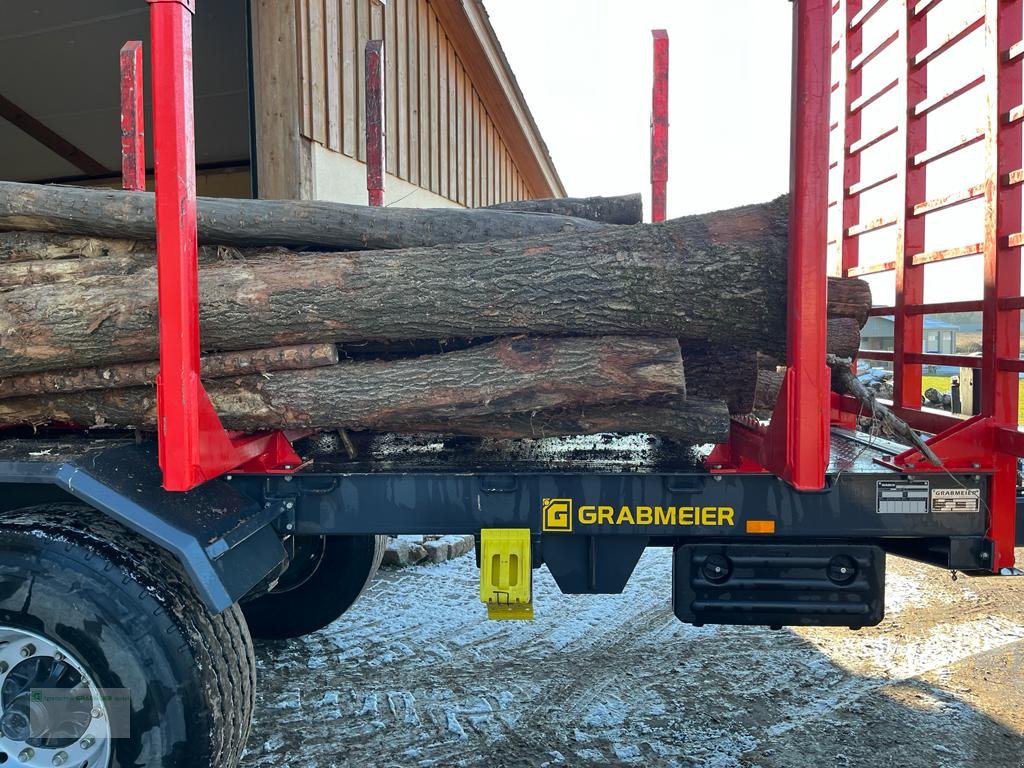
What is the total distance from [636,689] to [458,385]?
76.9 inches

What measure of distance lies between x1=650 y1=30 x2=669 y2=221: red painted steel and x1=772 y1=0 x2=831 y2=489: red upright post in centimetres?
126

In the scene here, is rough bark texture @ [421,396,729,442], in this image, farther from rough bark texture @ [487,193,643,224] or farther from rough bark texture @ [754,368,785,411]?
rough bark texture @ [487,193,643,224]

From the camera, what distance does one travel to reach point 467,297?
275 cm

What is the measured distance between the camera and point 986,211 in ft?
9.34

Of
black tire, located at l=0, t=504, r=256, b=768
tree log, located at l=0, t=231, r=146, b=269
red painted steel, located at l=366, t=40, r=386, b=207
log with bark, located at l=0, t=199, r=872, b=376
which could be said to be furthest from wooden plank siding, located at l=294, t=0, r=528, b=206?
black tire, located at l=0, t=504, r=256, b=768

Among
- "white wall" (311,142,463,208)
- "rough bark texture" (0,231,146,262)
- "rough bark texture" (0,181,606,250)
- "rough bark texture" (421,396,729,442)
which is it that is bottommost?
"rough bark texture" (421,396,729,442)

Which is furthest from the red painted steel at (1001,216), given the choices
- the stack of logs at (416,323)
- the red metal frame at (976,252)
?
the stack of logs at (416,323)

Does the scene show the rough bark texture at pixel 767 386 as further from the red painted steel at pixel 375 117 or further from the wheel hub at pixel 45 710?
the red painted steel at pixel 375 117

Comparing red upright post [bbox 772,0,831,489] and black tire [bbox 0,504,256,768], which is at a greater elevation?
red upright post [bbox 772,0,831,489]

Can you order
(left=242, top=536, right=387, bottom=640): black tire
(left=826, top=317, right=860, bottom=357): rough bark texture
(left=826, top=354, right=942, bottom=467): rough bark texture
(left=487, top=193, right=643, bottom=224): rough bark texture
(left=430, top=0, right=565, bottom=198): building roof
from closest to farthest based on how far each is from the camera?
(left=826, top=354, right=942, bottom=467): rough bark texture
(left=826, top=317, right=860, bottom=357): rough bark texture
(left=487, top=193, right=643, bottom=224): rough bark texture
(left=242, top=536, right=387, bottom=640): black tire
(left=430, top=0, right=565, bottom=198): building roof

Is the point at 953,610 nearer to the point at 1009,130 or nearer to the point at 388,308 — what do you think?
the point at 1009,130

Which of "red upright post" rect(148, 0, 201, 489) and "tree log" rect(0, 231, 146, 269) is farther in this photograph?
"tree log" rect(0, 231, 146, 269)

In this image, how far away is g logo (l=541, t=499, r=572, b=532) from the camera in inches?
104

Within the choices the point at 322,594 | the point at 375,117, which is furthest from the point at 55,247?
the point at 375,117
